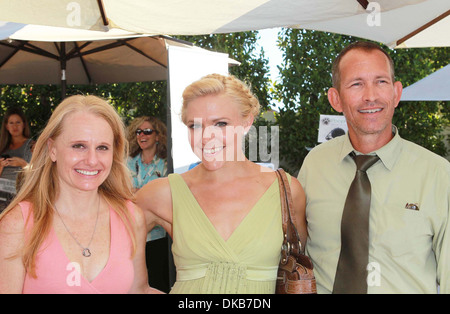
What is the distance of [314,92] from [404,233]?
5.75m

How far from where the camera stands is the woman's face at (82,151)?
213 cm

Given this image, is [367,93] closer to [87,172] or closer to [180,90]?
[87,172]

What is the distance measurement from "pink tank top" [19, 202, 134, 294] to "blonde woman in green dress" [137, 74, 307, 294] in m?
Result: 0.29

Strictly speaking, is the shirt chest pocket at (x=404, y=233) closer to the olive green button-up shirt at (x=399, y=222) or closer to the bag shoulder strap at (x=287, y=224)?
the olive green button-up shirt at (x=399, y=222)

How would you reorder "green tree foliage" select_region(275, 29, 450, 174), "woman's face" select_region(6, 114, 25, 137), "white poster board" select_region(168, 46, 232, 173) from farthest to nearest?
"green tree foliage" select_region(275, 29, 450, 174) < "woman's face" select_region(6, 114, 25, 137) < "white poster board" select_region(168, 46, 232, 173)

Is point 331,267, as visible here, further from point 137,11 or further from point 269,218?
point 137,11

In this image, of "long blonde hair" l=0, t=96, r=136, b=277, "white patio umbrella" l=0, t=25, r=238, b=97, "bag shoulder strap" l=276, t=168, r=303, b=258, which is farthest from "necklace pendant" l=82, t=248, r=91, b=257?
"white patio umbrella" l=0, t=25, r=238, b=97

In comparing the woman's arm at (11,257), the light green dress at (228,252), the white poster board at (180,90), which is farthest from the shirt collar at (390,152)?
the white poster board at (180,90)

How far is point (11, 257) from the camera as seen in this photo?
1.96 metres

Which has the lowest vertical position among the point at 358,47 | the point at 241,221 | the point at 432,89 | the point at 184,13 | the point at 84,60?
the point at 241,221

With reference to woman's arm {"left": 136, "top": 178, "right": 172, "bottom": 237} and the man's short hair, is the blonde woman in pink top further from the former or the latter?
the man's short hair

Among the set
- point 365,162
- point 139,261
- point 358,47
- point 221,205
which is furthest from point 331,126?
point 139,261

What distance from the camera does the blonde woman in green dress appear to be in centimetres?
221

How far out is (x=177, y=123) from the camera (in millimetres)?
4500
